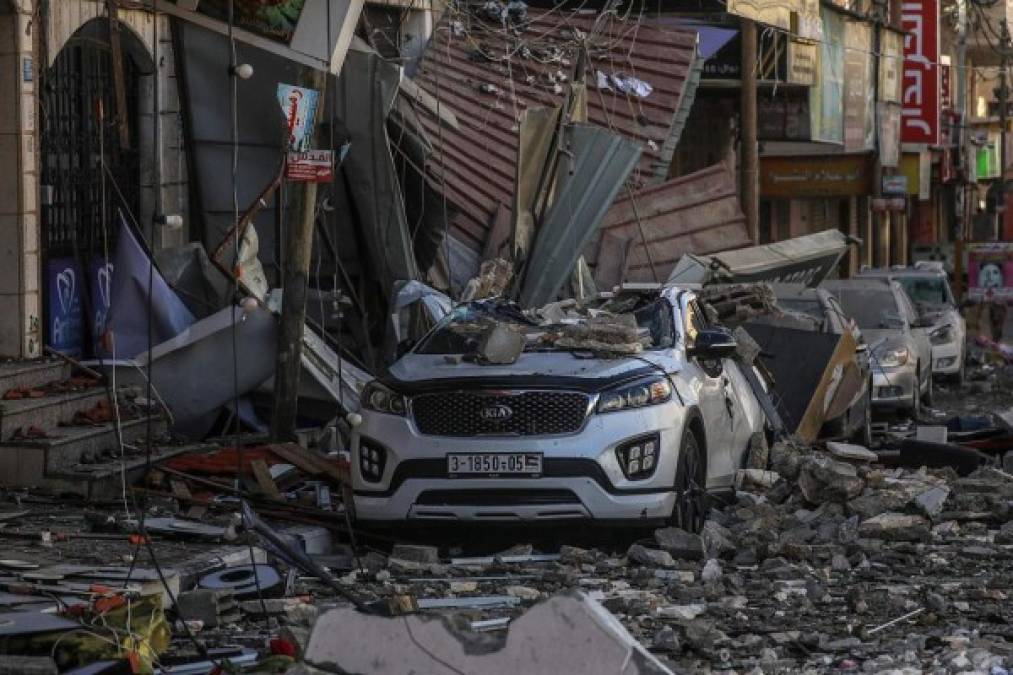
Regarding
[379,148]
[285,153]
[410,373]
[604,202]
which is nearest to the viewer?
[410,373]

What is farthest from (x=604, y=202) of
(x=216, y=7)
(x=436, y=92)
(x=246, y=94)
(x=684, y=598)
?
(x=684, y=598)

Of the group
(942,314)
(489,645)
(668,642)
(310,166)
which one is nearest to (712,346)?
(310,166)

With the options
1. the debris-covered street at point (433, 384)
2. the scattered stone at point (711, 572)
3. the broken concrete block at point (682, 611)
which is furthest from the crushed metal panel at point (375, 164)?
the broken concrete block at point (682, 611)

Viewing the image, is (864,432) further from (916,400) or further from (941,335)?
(941,335)

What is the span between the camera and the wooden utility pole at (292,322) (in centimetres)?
1480

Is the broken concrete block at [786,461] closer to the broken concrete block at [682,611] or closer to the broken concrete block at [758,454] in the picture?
the broken concrete block at [758,454]

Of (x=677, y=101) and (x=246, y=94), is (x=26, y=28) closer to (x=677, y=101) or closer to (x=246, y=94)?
(x=246, y=94)

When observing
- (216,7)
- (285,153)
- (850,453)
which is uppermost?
(216,7)

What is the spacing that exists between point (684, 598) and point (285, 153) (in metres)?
5.36

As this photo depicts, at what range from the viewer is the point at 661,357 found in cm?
1272

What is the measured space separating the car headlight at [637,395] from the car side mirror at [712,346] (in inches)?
32.6

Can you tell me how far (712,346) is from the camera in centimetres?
1302

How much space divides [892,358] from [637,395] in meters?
11.5

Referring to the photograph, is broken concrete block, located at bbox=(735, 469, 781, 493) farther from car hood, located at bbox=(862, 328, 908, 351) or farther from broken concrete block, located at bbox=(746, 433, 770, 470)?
car hood, located at bbox=(862, 328, 908, 351)
